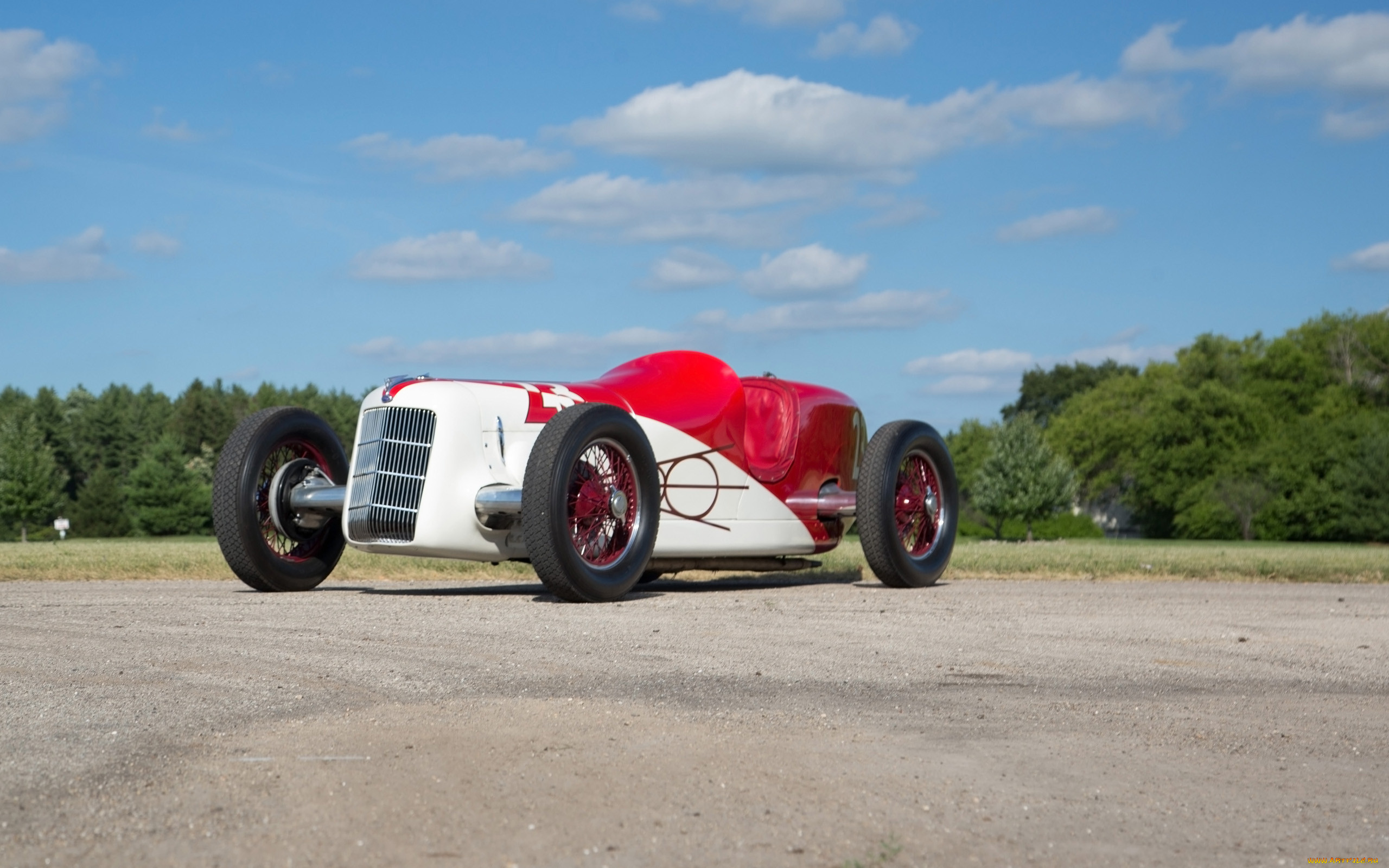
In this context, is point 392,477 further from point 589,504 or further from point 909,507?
point 909,507

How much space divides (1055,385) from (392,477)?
11562 cm

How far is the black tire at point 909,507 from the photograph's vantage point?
12.4 meters

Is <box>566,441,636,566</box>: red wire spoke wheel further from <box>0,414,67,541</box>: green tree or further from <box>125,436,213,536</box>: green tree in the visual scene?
<box>125,436,213,536</box>: green tree

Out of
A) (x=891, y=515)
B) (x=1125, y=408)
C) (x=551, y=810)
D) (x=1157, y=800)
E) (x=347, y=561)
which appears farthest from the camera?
(x=1125, y=408)

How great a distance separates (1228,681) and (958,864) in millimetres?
3784

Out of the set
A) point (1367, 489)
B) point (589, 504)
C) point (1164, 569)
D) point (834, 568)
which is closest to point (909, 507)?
point (834, 568)

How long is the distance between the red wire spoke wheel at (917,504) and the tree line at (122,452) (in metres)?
49.2

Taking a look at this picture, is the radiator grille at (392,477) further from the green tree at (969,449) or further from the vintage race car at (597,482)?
the green tree at (969,449)

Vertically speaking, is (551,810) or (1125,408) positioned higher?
(1125,408)

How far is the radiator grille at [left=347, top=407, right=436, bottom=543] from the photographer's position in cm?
1038

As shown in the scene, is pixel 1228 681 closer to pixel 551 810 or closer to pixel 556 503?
pixel 551 810

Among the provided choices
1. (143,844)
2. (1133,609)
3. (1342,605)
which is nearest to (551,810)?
(143,844)

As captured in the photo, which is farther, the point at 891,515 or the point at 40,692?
the point at 891,515

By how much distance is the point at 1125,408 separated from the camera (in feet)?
329
